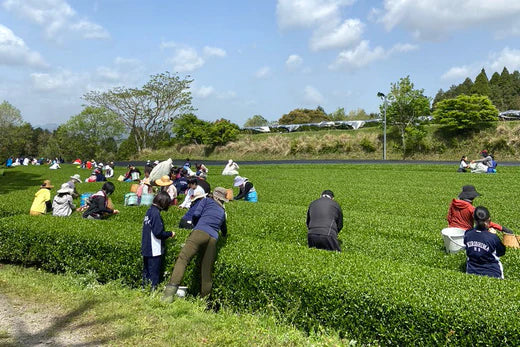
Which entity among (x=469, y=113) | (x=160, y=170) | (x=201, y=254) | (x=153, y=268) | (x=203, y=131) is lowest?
(x=153, y=268)

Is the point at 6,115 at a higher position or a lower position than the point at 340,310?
higher

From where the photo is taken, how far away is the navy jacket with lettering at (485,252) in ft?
17.7

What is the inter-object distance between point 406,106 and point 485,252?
3880 cm

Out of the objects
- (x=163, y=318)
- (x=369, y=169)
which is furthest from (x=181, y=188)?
(x=369, y=169)

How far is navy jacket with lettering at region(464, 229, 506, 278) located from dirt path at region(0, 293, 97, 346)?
5.21 meters

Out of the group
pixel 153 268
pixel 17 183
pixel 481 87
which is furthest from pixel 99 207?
pixel 481 87

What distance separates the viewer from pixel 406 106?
135ft

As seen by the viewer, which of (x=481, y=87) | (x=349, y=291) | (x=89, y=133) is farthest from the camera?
(x=89, y=133)

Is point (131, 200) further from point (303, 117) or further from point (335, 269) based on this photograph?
point (303, 117)

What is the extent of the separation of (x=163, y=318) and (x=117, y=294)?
1.39 meters

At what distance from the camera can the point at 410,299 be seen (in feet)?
14.1

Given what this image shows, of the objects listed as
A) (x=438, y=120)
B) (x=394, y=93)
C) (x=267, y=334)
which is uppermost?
(x=394, y=93)

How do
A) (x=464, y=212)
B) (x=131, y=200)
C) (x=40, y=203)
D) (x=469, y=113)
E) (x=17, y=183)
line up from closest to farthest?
(x=464, y=212) → (x=40, y=203) → (x=131, y=200) → (x=17, y=183) → (x=469, y=113)

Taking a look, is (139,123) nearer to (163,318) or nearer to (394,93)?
(394,93)
